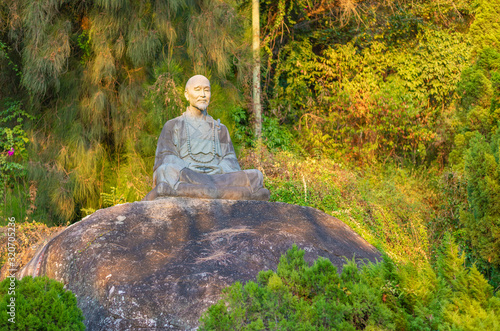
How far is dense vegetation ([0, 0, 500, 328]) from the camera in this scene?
29.1ft

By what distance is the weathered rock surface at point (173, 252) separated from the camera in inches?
165

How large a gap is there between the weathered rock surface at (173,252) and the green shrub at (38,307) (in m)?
0.92

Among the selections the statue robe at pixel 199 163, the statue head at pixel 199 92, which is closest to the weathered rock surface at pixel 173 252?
the statue robe at pixel 199 163

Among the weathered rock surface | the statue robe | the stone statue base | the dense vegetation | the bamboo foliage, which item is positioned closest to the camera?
the weathered rock surface

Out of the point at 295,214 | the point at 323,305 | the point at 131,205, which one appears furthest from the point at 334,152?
the point at 323,305

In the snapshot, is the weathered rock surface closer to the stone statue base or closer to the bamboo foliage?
the stone statue base

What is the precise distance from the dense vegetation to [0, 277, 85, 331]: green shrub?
182 inches

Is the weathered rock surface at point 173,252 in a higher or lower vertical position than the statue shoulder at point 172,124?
lower

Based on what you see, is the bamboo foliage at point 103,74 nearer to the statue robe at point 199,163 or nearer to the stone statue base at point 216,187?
the statue robe at point 199,163

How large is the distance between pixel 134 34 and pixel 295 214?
17.1 ft

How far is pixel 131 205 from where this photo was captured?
18.3 ft

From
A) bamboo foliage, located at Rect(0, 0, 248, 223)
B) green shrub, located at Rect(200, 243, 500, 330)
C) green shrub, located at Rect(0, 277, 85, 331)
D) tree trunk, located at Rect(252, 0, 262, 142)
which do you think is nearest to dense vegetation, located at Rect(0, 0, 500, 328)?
bamboo foliage, located at Rect(0, 0, 248, 223)

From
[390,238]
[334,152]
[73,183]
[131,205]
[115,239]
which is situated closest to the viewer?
[115,239]

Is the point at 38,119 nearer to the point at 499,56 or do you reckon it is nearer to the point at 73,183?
the point at 73,183
